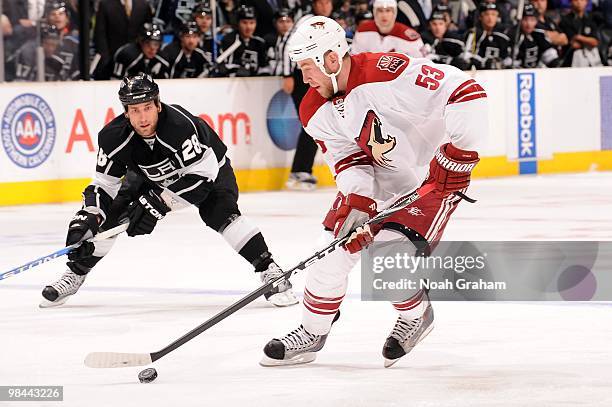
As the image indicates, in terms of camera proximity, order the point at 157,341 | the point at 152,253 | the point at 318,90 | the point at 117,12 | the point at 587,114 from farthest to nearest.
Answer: the point at 587,114, the point at 117,12, the point at 152,253, the point at 157,341, the point at 318,90

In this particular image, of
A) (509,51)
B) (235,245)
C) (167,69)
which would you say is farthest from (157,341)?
(509,51)

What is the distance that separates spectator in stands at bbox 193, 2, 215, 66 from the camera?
33.4 feet

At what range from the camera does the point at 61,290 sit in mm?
5551

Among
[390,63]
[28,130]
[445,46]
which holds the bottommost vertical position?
[445,46]

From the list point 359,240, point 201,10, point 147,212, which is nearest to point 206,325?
point 359,240

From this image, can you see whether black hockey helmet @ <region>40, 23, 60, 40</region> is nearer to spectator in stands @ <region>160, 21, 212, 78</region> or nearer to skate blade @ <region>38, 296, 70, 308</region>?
spectator in stands @ <region>160, 21, 212, 78</region>

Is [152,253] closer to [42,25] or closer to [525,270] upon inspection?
[525,270]

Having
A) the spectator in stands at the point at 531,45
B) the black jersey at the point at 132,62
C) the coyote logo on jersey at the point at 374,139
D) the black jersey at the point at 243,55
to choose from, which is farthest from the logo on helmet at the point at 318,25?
the spectator in stands at the point at 531,45

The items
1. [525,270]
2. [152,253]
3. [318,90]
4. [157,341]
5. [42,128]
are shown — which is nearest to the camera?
[318,90]

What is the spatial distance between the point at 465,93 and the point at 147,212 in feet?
5.05

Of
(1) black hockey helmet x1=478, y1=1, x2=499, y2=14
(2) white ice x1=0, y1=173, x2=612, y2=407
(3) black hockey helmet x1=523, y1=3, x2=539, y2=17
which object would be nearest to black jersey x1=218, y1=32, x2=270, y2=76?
(1) black hockey helmet x1=478, y1=1, x2=499, y2=14

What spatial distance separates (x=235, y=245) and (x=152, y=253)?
1.57 metres

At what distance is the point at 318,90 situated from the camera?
4207 mm

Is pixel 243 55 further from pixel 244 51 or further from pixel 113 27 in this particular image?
pixel 113 27
